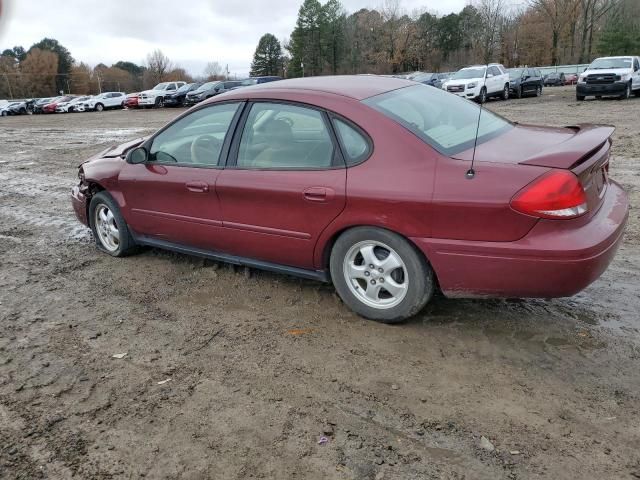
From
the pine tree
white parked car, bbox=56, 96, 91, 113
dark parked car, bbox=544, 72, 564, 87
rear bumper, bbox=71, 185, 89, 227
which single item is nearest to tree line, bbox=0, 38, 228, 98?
the pine tree

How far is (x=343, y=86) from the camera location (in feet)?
13.1

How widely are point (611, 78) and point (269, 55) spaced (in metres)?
83.8

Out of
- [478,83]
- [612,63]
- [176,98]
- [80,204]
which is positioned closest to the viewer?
[80,204]

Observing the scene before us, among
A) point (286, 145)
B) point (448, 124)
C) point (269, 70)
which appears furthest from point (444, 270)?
point (269, 70)

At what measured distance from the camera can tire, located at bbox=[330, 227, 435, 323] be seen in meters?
3.40

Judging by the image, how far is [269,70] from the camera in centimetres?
9800

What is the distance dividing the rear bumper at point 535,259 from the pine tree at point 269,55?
9896 centimetres

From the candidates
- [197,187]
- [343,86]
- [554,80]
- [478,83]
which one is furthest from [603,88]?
[554,80]

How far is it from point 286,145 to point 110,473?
2.38 m

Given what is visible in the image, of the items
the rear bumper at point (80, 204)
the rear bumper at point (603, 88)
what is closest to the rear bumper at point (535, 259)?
the rear bumper at point (80, 204)

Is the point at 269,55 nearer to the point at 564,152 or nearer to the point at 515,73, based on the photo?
the point at 515,73

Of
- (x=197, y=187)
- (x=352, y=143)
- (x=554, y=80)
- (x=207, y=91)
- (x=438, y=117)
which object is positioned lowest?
(x=197, y=187)

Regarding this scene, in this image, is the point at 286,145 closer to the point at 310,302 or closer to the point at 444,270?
the point at 310,302

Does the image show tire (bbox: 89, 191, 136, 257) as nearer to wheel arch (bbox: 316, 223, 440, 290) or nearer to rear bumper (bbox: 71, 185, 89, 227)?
rear bumper (bbox: 71, 185, 89, 227)
